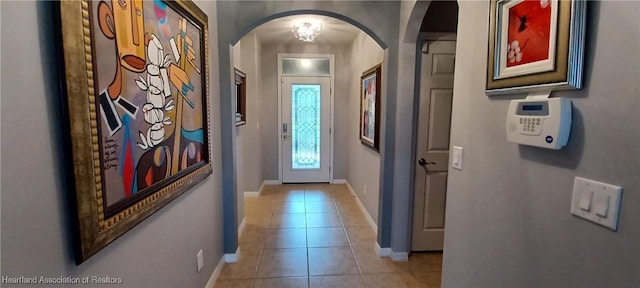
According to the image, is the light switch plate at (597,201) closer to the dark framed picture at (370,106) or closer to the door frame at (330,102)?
the dark framed picture at (370,106)

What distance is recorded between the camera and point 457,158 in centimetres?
150

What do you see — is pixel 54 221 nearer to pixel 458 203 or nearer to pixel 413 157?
pixel 458 203

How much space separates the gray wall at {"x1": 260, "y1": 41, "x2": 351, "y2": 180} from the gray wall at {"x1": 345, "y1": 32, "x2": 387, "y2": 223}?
0.16 metres

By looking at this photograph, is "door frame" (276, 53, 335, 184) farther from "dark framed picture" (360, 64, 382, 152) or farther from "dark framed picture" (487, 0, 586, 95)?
"dark framed picture" (487, 0, 586, 95)

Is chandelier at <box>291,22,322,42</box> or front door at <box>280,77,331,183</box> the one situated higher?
chandelier at <box>291,22,322,42</box>

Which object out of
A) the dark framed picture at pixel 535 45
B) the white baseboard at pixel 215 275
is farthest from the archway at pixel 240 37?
the dark framed picture at pixel 535 45

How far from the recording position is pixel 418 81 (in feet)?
8.29

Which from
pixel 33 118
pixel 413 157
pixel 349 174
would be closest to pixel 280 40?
pixel 349 174

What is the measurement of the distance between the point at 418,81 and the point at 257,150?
276cm

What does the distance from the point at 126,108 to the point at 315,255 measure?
6.92ft

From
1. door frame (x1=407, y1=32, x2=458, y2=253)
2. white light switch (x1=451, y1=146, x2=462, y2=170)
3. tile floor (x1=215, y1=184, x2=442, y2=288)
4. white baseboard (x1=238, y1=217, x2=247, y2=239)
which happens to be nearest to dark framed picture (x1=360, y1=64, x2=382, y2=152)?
door frame (x1=407, y1=32, x2=458, y2=253)

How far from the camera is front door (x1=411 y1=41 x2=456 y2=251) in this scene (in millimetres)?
2543

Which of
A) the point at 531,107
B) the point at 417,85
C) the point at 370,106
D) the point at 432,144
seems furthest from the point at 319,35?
the point at 531,107

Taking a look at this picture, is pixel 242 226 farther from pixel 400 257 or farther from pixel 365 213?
pixel 400 257
